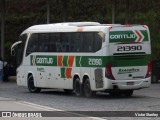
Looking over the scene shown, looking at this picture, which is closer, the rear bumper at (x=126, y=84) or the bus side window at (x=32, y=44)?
the rear bumper at (x=126, y=84)

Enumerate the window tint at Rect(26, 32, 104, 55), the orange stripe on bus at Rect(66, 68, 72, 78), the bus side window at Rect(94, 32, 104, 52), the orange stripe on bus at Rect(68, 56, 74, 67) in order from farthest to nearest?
the orange stripe on bus at Rect(66, 68, 72, 78) → the orange stripe on bus at Rect(68, 56, 74, 67) → the window tint at Rect(26, 32, 104, 55) → the bus side window at Rect(94, 32, 104, 52)

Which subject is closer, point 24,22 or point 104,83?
point 104,83

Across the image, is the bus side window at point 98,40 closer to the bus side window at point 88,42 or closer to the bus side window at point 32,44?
the bus side window at point 88,42

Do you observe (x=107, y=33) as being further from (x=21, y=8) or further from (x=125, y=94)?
(x=21, y=8)

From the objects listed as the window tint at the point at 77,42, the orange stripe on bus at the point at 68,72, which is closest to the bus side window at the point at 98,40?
the window tint at the point at 77,42

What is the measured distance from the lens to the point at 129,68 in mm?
25344

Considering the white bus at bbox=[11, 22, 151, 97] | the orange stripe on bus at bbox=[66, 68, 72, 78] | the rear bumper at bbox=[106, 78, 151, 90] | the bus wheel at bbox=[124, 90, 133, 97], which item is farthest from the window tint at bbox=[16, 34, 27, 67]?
the rear bumper at bbox=[106, 78, 151, 90]

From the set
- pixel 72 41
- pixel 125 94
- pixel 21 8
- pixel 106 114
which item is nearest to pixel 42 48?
pixel 72 41

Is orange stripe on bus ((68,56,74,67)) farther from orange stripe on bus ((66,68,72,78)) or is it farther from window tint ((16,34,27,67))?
window tint ((16,34,27,67))

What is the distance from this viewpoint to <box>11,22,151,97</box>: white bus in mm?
25172

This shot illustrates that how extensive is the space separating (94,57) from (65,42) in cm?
267

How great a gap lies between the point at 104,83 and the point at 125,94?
2.21 meters

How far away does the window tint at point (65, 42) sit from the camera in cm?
2580

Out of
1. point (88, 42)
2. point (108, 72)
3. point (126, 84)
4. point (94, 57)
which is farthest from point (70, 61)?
point (126, 84)
